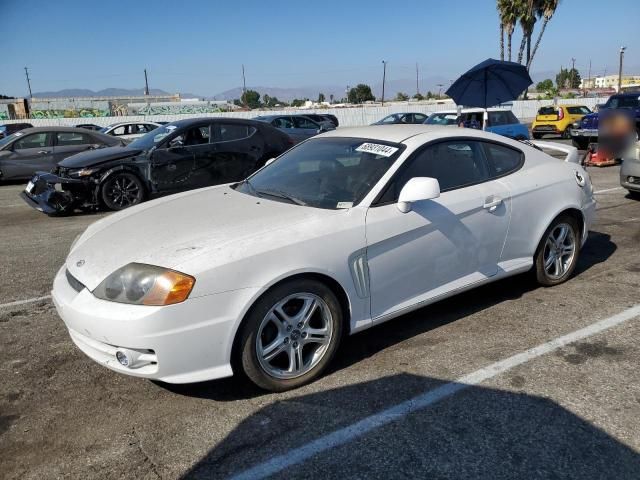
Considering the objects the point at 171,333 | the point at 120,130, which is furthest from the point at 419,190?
the point at 120,130

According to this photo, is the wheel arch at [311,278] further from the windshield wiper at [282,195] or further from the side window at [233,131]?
the side window at [233,131]

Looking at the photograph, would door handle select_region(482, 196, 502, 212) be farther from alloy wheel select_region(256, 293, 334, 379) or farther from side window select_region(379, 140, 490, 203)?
alloy wheel select_region(256, 293, 334, 379)

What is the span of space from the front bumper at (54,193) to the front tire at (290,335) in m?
6.50

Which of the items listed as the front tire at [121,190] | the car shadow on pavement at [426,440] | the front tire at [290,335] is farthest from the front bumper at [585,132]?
the front tire at [290,335]

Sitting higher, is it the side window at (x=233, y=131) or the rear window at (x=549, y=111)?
the side window at (x=233, y=131)

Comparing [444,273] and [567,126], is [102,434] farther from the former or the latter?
[567,126]

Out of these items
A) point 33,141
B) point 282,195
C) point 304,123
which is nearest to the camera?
point 282,195

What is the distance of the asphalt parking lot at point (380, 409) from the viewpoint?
98.8 inches

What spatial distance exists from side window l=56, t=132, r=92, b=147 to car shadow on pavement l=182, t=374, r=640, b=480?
1196cm

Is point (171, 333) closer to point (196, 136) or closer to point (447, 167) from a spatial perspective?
point (447, 167)

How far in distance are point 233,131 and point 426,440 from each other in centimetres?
779

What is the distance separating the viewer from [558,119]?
23.3 m

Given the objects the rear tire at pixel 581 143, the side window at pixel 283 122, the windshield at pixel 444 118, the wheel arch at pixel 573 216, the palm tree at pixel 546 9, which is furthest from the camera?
the palm tree at pixel 546 9

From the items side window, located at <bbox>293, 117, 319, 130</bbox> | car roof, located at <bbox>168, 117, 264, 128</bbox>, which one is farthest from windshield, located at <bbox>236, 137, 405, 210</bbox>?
side window, located at <bbox>293, 117, 319, 130</bbox>
